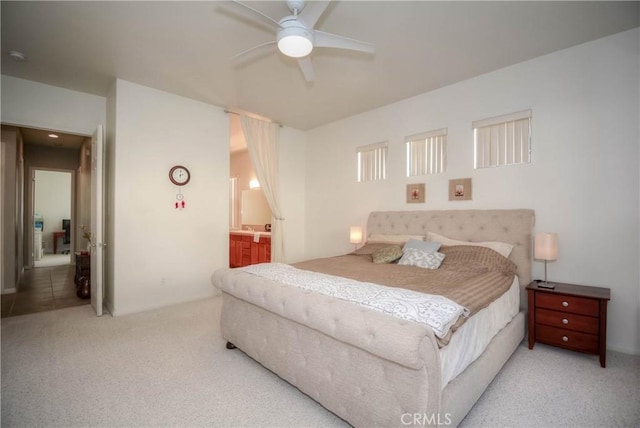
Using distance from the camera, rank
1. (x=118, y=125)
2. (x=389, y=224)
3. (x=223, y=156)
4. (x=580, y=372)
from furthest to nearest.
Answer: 1. (x=223, y=156)
2. (x=389, y=224)
3. (x=118, y=125)
4. (x=580, y=372)

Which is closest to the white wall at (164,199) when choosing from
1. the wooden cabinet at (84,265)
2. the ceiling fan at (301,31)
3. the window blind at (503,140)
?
the wooden cabinet at (84,265)

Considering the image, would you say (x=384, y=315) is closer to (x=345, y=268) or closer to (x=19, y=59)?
(x=345, y=268)

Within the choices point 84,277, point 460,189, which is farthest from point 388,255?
point 84,277

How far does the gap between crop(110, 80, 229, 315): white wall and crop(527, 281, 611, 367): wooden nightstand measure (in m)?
3.88

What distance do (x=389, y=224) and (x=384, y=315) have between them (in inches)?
108

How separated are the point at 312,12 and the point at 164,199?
3.02 m

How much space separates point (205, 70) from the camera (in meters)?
3.31

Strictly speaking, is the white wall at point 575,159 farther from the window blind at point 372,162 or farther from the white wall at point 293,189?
Answer: the white wall at point 293,189

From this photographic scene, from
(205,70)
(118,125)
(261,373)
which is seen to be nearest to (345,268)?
(261,373)

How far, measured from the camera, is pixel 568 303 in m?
2.50

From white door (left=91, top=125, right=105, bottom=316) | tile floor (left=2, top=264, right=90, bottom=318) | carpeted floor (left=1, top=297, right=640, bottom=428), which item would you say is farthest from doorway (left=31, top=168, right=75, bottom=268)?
carpeted floor (left=1, top=297, right=640, bottom=428)

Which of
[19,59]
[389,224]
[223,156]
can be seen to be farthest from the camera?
[223,156]

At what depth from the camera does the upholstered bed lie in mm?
1357

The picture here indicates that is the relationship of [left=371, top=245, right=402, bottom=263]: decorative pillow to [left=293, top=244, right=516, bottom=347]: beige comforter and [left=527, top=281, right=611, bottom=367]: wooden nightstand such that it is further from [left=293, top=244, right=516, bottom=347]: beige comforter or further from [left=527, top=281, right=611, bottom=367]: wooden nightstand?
[left=527, top=281, right=611, bottom=367]: wooden nightstand
